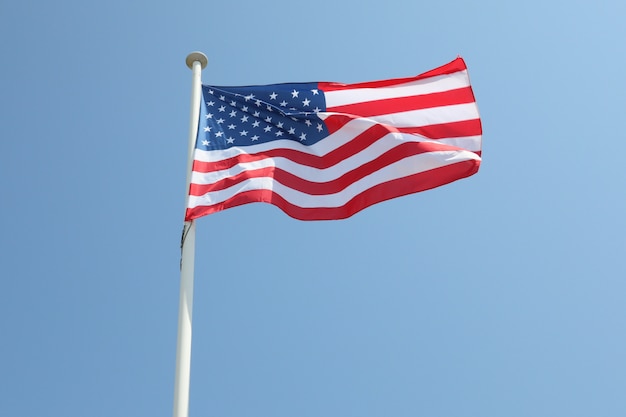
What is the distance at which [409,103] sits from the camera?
1400cm

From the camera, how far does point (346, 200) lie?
13.2 m

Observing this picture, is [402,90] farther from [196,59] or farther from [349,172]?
[196,59]

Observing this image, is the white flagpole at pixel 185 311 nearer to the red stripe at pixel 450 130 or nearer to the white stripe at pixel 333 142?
the white stripe at pixel 333 142

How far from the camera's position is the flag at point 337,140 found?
42.1ft

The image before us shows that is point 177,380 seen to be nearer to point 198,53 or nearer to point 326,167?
point 326,167

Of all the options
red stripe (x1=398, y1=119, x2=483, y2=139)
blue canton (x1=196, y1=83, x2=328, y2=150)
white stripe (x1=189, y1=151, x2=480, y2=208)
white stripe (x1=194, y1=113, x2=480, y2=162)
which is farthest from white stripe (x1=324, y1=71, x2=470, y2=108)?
white stripe (x1=189, y1=151, x2=480, y2=208)

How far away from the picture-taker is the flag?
42.1ft

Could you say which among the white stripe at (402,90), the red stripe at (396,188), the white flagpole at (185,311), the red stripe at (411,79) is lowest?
the white flagpole at (185,311)

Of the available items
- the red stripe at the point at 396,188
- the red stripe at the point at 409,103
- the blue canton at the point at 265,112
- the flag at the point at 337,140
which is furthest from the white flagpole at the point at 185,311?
the red stripe at the point at 409,103

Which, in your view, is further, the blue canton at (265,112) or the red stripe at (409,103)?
the red stripe at (409,103)

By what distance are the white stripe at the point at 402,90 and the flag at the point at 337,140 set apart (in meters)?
0.02

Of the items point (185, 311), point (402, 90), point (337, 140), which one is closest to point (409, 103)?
point (402, 90)

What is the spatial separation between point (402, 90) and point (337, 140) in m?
1.40

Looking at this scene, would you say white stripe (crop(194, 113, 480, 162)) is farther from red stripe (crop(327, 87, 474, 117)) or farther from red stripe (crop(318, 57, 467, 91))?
red stripe (crop(318, 57, 467, 91))
